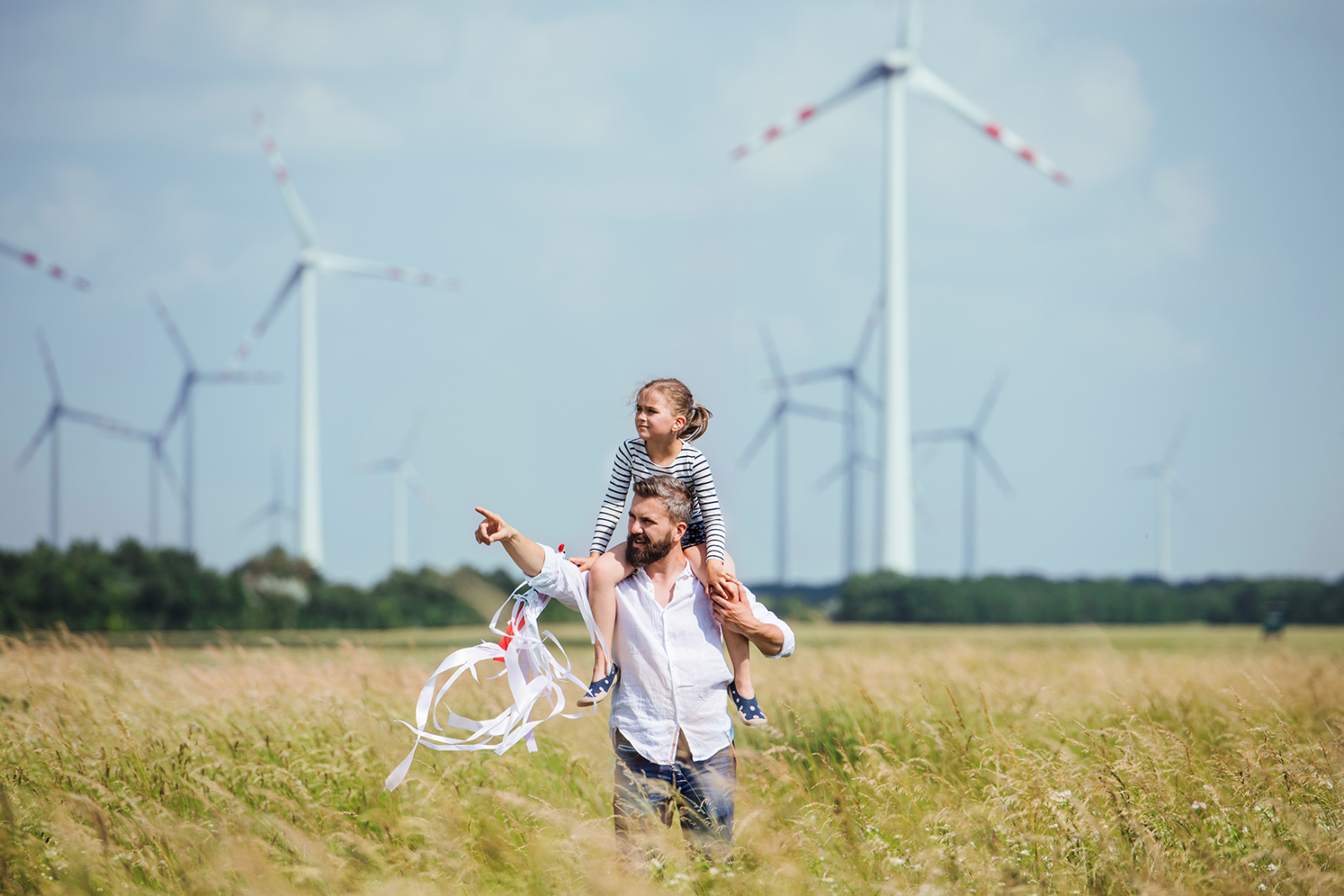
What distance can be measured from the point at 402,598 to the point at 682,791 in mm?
65410

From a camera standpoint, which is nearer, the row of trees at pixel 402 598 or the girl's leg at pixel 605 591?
the girl's leg at pixel 605 591

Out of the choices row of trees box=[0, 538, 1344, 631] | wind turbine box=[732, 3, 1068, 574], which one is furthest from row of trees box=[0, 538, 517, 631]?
wind turbine box=[732, 3, 1068, 574]

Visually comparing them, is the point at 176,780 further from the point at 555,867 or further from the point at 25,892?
the point at 555,867

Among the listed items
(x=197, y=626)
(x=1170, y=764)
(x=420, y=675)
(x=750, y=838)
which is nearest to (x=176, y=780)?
(x=750, y=838)

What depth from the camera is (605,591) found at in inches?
241

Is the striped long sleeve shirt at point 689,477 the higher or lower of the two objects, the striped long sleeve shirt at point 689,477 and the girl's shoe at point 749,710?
the higher

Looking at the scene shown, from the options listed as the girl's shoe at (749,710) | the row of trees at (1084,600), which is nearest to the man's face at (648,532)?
the girl's shoe at (749,710)

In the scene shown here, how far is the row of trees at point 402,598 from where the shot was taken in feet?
173

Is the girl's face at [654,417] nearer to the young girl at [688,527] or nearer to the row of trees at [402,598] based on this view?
the young girl at [688,527]

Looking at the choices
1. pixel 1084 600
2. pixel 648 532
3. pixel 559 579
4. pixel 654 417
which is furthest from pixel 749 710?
pixel 1084 600

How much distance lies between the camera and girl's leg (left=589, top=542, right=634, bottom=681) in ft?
20.0

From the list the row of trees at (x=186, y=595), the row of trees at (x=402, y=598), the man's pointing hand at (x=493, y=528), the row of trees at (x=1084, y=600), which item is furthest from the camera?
the row of trees at (x=1084, y=600)

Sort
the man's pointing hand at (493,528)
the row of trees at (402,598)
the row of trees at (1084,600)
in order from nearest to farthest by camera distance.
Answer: the man's pointing hand at (493,528) → the row of trees at (402,598) → the row of trees at (1084,600)

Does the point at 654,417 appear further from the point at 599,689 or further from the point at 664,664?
the point at 599,689
